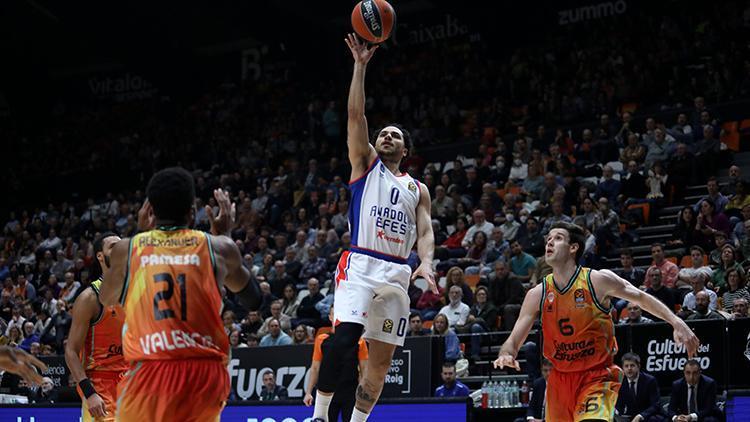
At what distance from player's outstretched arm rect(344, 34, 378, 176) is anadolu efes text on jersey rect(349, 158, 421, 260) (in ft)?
0.27

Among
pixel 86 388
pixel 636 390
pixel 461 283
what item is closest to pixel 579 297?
pixel 86 388

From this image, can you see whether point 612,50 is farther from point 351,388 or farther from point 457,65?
point 351,388

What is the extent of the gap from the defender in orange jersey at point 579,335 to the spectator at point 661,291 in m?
6.83

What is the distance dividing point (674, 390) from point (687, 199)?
691cm

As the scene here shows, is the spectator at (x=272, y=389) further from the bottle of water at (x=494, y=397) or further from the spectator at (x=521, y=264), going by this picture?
the spectator at (x=521, y=264)

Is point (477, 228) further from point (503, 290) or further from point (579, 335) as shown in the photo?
point (579, 335)

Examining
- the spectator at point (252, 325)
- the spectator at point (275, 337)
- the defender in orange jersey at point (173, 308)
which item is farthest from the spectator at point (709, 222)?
the defender in orange jersey at point (173, 308)

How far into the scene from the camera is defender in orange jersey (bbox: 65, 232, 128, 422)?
771 centimetres

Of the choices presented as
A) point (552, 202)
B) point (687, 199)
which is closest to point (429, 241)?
point (552, 202)

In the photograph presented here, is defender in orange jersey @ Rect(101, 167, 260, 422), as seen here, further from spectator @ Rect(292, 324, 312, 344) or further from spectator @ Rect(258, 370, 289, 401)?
spectator @ Rect(292, 324, 312, 344)

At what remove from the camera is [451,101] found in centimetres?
2645

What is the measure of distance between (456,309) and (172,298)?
35.8 ft

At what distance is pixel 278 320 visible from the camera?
17.1 m

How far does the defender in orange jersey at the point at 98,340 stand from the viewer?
303 inches
